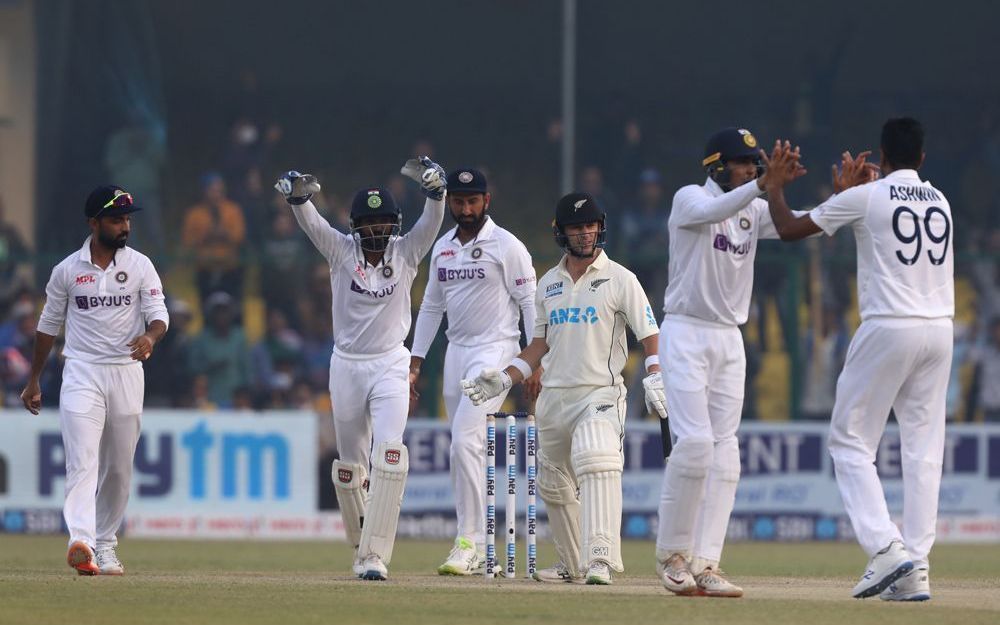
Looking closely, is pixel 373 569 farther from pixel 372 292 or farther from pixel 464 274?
pixel 464 274

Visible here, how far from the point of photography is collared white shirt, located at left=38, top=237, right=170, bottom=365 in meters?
10.5

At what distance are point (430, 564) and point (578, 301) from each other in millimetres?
3485

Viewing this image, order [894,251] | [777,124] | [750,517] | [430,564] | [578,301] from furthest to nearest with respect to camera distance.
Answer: [777,124] < [750,517] < [430,564] < [578,301] < [894,251]

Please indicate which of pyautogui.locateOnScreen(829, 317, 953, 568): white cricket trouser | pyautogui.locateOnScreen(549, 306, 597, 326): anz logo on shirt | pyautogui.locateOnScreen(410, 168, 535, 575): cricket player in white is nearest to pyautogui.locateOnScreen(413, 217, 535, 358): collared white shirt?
pyautogui.locateOnScreen(410, 168, 535, 575): cricket player in white

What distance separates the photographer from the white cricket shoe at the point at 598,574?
9.20 metres

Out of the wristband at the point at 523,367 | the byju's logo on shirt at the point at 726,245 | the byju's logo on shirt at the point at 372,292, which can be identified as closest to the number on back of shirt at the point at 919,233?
the byju's logo on shirt at the point at 726,245

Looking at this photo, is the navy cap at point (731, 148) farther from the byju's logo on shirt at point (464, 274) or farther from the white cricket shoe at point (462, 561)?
the white cricket shoe at point (462, 561)

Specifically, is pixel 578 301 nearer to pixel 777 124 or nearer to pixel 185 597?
pixel 185 597

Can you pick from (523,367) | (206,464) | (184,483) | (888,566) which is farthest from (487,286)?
(184,483)

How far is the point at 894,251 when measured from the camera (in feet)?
27.1

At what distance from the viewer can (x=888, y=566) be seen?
26.6 ft

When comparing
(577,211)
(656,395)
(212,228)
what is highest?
(212,228)

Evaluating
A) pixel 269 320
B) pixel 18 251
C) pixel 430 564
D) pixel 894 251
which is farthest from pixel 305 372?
pixel 894 251

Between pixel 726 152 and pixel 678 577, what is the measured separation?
2060 millimetres
